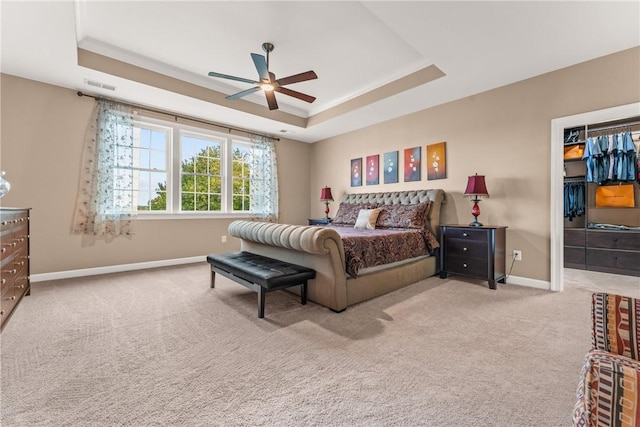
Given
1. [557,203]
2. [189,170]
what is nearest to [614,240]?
[557,203]

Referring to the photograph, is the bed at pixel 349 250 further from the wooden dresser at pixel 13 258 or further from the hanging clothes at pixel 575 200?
the hanging clothes at pixel 575 200

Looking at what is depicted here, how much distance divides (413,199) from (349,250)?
2.10m

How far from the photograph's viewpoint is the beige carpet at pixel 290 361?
53.0 inches

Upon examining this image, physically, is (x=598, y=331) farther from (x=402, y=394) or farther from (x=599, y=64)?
(x=599, y=64)

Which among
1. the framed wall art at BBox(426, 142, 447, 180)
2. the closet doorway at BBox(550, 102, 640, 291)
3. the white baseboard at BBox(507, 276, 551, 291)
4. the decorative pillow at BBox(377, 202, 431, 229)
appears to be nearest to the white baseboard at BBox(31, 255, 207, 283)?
the decorative pillow at BBox(377, 202, 431, 229)

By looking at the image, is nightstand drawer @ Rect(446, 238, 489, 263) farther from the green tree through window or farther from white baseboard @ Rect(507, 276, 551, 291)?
the green tree through window

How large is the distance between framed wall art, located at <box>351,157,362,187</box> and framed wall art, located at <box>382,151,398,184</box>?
1.85ft

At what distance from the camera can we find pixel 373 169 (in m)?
5.25

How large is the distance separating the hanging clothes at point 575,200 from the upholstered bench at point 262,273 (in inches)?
185

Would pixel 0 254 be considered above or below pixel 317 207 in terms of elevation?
below

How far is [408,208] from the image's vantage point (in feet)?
13.4

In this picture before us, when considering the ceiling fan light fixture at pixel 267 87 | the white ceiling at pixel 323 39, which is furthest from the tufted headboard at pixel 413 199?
the ceiling fan light fixture at pixel 267 87

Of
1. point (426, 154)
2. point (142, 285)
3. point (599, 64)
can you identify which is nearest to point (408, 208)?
point (426, 154)

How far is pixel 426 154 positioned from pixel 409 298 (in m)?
2.52
